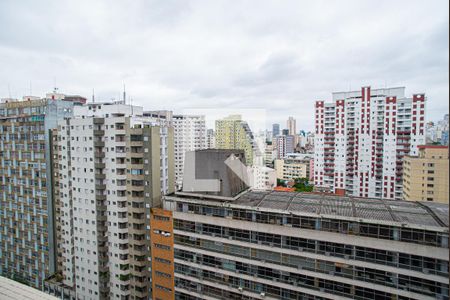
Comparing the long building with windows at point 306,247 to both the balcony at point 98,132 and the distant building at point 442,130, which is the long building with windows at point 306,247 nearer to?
the distant building at point 442,130

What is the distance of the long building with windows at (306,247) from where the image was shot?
6.54 meters

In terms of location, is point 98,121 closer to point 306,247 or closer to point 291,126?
point 306,247

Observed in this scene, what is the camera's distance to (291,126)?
6806cm

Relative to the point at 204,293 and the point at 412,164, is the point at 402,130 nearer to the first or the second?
the point at 412,164

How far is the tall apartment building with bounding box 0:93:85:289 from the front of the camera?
14.4 metres

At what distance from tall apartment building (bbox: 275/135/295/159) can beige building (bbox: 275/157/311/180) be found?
1594 centimetres

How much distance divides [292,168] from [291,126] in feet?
116

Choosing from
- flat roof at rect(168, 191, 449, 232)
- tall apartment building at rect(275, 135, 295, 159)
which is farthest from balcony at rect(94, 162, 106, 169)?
tall apartment building at rect(275, 135, 295, 159)

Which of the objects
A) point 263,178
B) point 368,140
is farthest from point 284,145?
point 368,140

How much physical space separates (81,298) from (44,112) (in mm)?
9505

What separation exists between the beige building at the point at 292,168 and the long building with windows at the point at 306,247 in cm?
2530

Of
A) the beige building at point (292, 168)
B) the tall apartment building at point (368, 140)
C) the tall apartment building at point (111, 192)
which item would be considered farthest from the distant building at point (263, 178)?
the tall apartment building at point (111, 192)

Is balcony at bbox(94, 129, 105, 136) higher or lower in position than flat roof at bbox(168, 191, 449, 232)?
higher

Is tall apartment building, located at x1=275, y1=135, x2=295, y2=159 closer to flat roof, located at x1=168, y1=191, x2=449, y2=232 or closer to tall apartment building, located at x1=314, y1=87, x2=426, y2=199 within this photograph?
tall apartment building, located at x1=314, y1=87, x2=426, y2=199
